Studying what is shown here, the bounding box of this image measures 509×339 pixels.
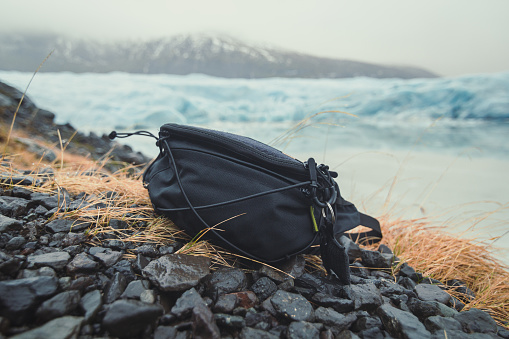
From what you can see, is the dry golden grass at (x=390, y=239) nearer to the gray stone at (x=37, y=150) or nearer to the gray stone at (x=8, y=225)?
the gray stone at (x=8, y=225)

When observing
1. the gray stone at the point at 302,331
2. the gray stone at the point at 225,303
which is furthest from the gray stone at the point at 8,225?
the gray stone at the point at 302,331

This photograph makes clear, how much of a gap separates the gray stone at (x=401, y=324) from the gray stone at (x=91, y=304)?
0.91 m

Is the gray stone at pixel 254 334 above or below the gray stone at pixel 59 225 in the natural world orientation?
below

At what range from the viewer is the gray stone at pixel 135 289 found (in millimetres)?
848

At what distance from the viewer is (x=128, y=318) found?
0.73 meters

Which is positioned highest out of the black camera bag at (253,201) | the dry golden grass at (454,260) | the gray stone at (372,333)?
the black camera bag at (253,201)

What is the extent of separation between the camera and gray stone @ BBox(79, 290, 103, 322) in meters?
0.75

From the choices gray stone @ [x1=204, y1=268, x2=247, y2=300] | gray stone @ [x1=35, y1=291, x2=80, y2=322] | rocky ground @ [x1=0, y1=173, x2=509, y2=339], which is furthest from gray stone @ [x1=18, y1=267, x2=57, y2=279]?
gray stone @ [x1=204, y1=268, x2=247, y2=300]

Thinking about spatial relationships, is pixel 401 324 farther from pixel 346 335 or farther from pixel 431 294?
pixel 431 294

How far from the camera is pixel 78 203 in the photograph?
139 centimetres

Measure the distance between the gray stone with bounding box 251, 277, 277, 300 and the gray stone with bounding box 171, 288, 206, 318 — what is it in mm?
228

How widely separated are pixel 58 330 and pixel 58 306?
3.3 inches

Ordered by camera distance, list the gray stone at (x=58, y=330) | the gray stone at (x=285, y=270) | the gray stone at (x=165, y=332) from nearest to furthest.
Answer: the gray stone at (x=58, y=330), the gray stone at (x=165, y=332), the gray stone at (x=285, y=270)

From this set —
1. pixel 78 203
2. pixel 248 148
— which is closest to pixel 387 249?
pixel 248 148
